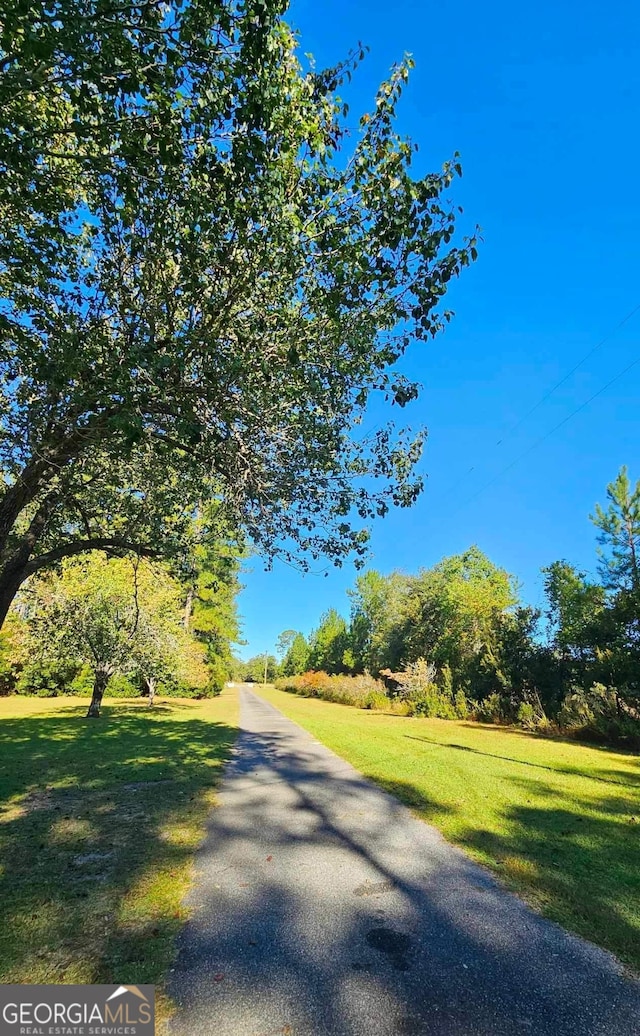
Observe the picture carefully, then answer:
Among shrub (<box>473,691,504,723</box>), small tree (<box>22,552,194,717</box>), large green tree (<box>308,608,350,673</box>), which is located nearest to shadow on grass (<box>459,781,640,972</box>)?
small tree (<box>22,552,194,717</box>)

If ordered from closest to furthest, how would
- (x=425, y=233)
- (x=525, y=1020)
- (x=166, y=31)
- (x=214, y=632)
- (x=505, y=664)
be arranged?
(x=525, y=1020) → (x=166, y=31) → (x=425, y=233) → (x=505, y=664) → (x=214, y=632)

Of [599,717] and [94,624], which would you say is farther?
[94,624]

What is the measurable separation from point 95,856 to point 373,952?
9.82ft

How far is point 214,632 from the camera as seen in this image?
39.6 meters

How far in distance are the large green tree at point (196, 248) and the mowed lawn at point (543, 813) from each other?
4.58 meters

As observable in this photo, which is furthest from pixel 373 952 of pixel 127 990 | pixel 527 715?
pixel 527 715

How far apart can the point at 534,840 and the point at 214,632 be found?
1443 inches

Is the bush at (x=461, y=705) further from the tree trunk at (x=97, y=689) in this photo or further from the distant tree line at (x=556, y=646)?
the tree trunk at (x=97, y=689)

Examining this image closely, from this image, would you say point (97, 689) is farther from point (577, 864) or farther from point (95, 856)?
point (577, 864)

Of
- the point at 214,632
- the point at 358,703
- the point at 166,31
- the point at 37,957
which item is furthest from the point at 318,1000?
the point at 214,632

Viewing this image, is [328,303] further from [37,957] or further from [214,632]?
[214,632]

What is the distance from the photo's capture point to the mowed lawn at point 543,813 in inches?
145

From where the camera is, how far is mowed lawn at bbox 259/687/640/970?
368 cm

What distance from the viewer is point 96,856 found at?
460 cm
